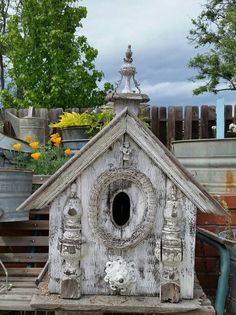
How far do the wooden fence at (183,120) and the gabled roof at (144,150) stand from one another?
336cm

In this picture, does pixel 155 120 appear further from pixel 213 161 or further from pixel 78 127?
pixel 213 161

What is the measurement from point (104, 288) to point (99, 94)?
7546 millimetres

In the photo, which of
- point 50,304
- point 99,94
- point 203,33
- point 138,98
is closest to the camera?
point 50,304

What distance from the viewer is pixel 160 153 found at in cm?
202

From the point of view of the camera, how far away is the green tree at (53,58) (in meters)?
9.08

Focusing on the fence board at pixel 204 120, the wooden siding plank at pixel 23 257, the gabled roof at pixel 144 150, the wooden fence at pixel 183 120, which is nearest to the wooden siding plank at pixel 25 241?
the wooden siding plank at pixel 23 257

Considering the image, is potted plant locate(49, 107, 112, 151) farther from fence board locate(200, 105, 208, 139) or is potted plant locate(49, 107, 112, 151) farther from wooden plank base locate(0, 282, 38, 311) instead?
wooden plank base locate(0, 282, 38, 311)

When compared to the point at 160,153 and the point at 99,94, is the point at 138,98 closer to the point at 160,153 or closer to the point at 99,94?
the point at 160,153

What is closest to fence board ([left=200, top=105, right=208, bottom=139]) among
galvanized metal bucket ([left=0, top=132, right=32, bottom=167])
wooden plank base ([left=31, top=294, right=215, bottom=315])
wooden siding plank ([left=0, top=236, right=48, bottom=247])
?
galvanized metal bucket ([left=0, top=132, right=32, bottom=167])

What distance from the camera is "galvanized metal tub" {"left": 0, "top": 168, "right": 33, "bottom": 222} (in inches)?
107

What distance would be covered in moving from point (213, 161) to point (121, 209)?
120cm

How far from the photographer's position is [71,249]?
6.67ft

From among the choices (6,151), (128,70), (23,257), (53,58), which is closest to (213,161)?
(128,70)

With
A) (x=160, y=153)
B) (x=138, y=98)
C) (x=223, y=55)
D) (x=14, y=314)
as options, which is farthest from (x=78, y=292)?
(x=223, y=55)
